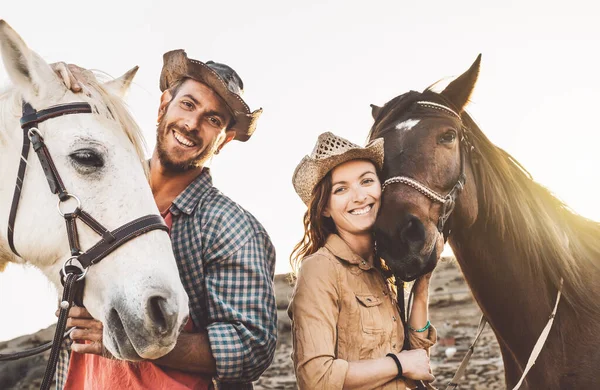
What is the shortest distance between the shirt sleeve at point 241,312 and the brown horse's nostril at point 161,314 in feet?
1.16

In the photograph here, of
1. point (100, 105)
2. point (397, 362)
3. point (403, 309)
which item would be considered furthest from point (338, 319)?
point (100, 105)

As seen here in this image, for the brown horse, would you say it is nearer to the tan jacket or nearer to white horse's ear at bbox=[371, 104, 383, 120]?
white horse's ear at bbox=[371, 104, 383, 120]

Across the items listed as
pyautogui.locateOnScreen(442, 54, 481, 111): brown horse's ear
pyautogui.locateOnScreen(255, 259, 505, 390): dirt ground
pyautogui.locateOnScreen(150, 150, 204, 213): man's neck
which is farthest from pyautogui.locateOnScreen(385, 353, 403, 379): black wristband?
pyautogui.locateOnScreen(255, 259, 505, 390): dirt ground

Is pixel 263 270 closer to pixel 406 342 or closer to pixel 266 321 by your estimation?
pixel 266 321

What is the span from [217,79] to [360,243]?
3.85ft

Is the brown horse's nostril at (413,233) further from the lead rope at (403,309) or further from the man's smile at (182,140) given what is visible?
the man's smile at (182,140)

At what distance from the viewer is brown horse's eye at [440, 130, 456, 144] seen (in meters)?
3.09

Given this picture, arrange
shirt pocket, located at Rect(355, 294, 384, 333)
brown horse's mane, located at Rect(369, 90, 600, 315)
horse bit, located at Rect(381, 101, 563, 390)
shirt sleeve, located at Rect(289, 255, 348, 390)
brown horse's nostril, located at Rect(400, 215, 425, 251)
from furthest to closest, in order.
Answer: brown horse's mane, located at Rect(369, 90, 600, 315) → horse bit, located at Rect(381, 101, 563, 390) → brown horse's nostril, located at Rect(400, 215, 425, 251) → shirt pocket, located at Rect(355, 294, 384, 333) → shirt sleeve, located at Rect(289, 255, 348, 390)

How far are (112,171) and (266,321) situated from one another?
3.02 ft

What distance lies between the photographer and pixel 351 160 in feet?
9.53

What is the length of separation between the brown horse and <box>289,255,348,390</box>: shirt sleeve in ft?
1.11

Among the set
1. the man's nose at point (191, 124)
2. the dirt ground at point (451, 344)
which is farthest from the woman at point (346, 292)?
the dirt ground at point (451, 344)

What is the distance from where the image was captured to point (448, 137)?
3125mm

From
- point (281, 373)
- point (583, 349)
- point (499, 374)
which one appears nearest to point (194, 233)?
point (583, 349)
